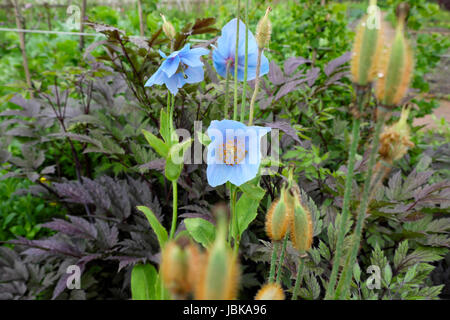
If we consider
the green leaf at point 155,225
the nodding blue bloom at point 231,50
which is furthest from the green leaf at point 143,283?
the nodding blue bloom at point 231,50

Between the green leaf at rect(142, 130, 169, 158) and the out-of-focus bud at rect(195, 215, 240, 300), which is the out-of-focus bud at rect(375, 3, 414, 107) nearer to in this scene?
the out-of-focus bud at rect(195, 215, 240, 300)

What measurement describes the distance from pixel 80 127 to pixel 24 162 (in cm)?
23

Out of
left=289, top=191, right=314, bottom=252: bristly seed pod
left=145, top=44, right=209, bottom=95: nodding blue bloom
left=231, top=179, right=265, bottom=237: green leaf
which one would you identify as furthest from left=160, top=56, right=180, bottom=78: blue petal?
left=289, top=191, right=314, bottom=252: bristly seed pod

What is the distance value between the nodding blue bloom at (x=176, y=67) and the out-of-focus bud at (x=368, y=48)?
0.38 meters

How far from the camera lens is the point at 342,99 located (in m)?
1.52

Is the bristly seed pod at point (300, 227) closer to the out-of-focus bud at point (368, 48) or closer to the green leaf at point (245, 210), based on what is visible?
the out-of-focus bud at point (368, 48)

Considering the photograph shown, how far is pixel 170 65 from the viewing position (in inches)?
25.3

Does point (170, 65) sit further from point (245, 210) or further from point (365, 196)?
point (365, 196)

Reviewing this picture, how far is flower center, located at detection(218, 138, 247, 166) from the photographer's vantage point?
56 cm

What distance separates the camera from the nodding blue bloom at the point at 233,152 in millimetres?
543

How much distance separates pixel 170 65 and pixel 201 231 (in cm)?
29

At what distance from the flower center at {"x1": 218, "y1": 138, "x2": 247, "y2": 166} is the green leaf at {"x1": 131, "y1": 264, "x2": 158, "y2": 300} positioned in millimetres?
195

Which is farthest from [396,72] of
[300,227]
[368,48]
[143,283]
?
[143,283]
